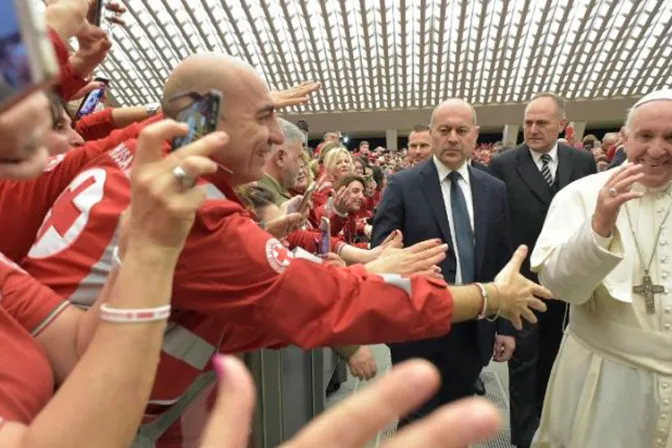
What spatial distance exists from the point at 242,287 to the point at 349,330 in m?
0.31

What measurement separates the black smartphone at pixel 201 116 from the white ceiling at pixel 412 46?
2515 centimetres

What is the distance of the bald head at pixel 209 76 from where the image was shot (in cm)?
175

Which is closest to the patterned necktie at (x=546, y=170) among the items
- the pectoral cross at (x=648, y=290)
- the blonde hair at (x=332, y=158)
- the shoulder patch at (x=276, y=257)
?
the pectoral cross at (x=648, y=290)

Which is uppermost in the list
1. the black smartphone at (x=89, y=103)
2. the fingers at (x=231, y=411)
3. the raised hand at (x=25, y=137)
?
the raised hand at (x=25, y=137)

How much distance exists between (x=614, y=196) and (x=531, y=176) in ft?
6.68

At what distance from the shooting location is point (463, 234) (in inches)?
126

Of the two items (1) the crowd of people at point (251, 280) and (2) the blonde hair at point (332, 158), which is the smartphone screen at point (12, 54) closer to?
(1) the crowd of people at point (251, 280)

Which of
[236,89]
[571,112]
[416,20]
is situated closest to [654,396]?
[236,89]

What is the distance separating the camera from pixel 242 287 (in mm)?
1562

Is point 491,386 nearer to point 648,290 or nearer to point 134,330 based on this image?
point 648,290

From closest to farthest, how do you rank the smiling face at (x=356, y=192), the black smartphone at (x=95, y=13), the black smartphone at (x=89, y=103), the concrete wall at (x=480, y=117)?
1. the black smartphone at (x=95, y=13)
2. the black smartphone at (x=89, y=103)
3. the smiling face at (x=356, y=192)
4. the concrete wall at (x=480, y=117)

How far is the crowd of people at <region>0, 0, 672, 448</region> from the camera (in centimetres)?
81

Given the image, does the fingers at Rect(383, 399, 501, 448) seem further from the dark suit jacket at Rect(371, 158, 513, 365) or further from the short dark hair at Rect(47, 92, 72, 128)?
the dark suit jacket at Rect(371, 158, 513, 365)

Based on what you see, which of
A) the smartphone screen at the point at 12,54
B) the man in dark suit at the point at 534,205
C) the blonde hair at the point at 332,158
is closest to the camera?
the smartphone screen at the point at 12,54
